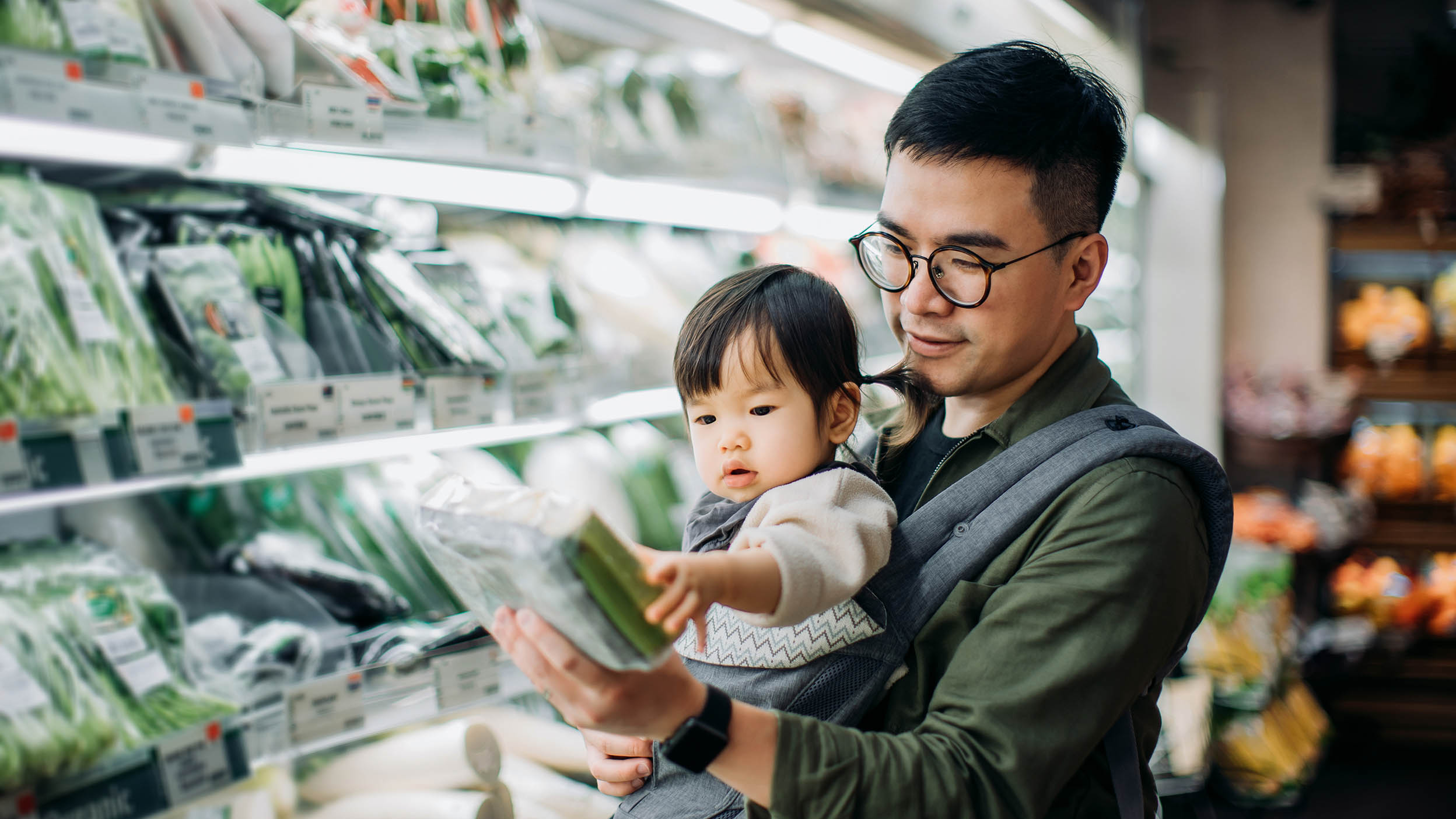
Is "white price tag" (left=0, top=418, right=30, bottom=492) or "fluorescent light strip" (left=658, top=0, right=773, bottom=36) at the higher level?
"fluorescent light strip" (left=658, top=0, right=773, bottom=36)

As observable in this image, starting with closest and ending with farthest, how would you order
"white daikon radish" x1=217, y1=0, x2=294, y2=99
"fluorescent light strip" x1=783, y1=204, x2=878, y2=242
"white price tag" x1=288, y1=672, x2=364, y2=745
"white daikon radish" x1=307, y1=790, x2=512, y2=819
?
"white price tag" x1=288, y1=672, x2=364, y2=745 → "white daikon radish" x1=217, y1=0, x2=294, y2=99 → "white daikon radish" x1=307, y1=790, x2=512, y2=819 → "fluorescent light strip" x1=783, y1=204, x2=878, y2=242

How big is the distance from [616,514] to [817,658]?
1.32 m

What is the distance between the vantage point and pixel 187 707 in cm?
128

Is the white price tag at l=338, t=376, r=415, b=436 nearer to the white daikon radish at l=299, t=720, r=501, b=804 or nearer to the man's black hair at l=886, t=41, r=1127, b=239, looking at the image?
the white daikon radish at l=299, t=720, r=501, b=804

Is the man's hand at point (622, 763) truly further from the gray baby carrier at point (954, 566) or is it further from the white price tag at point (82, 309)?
the white price tag at point (82, 309)

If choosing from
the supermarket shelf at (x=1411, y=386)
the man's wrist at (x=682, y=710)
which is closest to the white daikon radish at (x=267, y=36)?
the man's wrist at (x=682, y=710)

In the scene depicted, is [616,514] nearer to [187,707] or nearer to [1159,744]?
[187,707]

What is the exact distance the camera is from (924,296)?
3.78 feet

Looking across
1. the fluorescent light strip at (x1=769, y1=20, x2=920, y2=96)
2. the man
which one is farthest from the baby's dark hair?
the fluorescent light strip at (x1=769, y1=20, x2=920, y2=96)

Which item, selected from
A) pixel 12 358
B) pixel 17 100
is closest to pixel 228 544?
pixel 12 358

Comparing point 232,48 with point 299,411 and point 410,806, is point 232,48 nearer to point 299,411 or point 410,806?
point 299,411

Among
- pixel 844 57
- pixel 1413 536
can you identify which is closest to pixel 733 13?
pixel 844 57

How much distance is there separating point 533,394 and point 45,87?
2.90ft

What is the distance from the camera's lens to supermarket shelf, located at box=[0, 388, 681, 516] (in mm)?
1224
